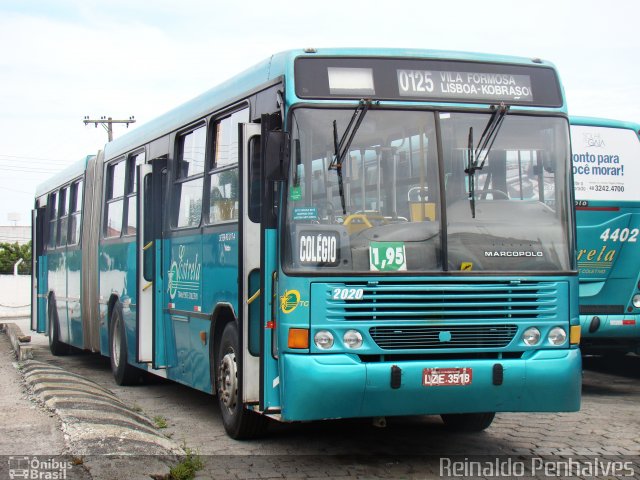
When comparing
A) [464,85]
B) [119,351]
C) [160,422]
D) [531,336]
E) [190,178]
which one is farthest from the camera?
[119,351]

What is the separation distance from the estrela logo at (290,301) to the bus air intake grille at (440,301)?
0.44 feet

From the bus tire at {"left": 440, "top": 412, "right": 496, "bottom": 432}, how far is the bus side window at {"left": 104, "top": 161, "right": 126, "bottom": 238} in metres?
5.94

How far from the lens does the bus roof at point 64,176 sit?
16456 millimetres

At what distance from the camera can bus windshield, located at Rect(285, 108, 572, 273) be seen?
762cm

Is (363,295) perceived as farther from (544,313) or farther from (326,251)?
(544,313)

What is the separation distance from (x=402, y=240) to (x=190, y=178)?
358 cm

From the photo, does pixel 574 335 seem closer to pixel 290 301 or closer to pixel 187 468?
pixel 290 301

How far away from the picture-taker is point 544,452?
853cm

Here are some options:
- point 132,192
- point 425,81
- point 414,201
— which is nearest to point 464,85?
point 425,81

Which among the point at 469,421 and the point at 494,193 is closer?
the point at 494,193

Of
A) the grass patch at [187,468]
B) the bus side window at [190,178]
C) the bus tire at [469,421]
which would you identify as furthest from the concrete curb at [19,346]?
the grass patch at [187,468]

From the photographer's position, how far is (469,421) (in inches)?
372

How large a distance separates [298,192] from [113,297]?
7.00 metres

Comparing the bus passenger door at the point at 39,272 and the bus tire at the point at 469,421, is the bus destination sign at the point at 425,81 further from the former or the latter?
the bus passenger door at the point at 39,272
